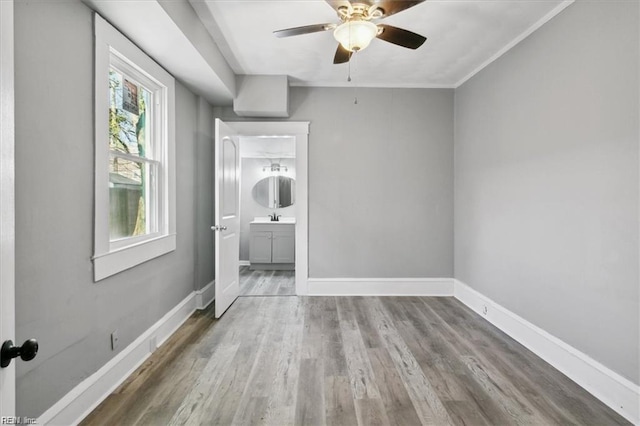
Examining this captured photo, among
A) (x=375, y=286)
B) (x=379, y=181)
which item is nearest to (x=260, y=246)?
(x=375, y=286)

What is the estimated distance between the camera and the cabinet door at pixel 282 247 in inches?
217

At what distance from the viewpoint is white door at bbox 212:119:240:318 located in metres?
3.18

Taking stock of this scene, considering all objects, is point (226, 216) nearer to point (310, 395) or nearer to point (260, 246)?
point (310, 395)

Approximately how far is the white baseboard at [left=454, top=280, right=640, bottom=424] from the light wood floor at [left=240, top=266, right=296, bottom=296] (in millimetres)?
2385

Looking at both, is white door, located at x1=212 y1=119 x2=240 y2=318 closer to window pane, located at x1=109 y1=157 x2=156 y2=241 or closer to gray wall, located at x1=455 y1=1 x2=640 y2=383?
window pane, located at x1=109 y1=157 x2=156 y2=241

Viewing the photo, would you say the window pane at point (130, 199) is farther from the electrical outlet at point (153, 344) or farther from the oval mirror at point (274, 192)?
the oval mirror at point (274, 192)

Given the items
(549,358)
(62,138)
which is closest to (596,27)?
(549,358)

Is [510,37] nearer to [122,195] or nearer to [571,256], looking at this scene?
[571,256]

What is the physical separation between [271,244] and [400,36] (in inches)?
164

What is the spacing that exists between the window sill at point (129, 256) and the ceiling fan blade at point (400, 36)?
2.26m

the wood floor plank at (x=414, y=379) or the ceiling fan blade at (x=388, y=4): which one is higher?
the ceiling fan blade at (x=388, y=4)

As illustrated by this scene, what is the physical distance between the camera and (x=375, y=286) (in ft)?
12.9

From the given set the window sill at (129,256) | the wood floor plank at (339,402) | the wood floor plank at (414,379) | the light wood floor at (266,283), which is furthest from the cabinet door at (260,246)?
the wood floor plank at (339,402)

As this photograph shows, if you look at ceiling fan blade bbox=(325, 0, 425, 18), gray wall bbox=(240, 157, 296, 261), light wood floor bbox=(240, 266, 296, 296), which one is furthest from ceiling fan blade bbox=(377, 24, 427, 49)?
gray wall bbox=(240, 157, 296, 261)
